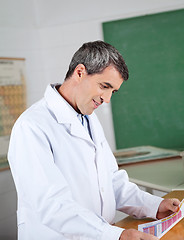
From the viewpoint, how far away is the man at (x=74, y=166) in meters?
1.17

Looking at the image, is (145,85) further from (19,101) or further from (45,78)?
(19,101)

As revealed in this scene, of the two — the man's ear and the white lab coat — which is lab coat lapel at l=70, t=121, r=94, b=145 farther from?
the man's ear

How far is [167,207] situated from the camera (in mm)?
1435

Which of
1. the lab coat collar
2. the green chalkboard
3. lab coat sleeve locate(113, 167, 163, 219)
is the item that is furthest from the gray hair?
the green chalkboard

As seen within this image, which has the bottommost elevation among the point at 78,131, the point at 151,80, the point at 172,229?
the point at 172,229

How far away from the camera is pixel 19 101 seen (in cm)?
336

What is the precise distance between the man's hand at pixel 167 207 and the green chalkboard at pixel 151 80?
6.77 ft

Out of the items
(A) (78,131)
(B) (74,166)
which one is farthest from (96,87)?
(B) (74,166)

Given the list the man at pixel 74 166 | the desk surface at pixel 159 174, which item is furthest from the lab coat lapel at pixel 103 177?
the desk surface at pixel 159 174

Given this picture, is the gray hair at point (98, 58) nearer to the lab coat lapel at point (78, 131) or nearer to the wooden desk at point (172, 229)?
the lab coat lapel at point (78, 131)

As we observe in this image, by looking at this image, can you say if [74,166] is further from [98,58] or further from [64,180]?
[98,58]

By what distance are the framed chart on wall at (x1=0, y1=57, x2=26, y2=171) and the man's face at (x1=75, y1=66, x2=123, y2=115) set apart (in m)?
1.97

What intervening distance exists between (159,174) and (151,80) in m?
1.38

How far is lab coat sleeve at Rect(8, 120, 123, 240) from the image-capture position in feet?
3.78
